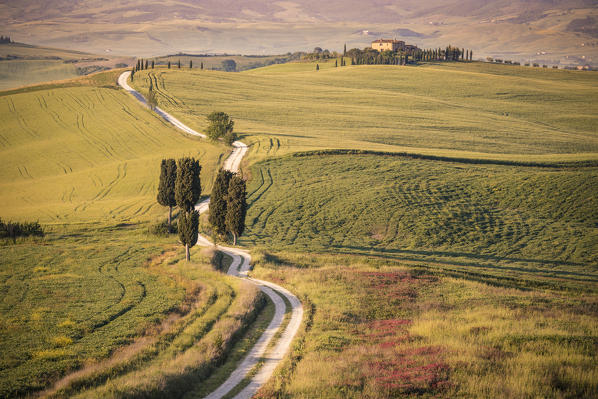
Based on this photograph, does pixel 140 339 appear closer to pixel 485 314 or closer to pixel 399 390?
pixel 399 390

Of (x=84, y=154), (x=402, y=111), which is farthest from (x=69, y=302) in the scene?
(x=402, y=111)

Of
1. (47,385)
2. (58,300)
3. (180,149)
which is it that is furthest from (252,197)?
(47,385)

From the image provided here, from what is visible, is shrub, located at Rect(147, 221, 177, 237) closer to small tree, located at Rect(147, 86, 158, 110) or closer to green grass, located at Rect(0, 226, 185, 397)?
green grass, located at Rect(0, 226, 185, 397)

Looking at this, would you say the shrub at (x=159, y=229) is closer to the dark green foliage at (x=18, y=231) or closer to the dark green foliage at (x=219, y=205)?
the dark green foliage at (x=219, y=205)

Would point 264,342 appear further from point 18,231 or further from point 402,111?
point 402,111

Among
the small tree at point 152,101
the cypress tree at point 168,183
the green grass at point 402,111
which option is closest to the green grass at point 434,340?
the cypress tree at point 168,183
